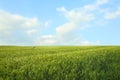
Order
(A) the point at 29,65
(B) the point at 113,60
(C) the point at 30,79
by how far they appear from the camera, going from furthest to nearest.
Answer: (B) the point at 113,60 → (A) the point at 29,65 → (C) the point at 30,79

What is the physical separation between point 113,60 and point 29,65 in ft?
29.5

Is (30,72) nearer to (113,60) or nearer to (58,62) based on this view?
(58,62)

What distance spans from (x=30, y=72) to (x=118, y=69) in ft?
28.4

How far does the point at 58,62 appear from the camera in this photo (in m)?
20.8

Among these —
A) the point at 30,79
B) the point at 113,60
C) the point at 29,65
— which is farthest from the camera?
the point at 113,60

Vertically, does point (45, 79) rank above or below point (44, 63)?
below

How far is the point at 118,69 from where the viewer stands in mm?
21469

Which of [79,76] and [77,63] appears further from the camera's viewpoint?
[77,63]

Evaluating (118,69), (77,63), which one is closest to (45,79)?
(77,63)

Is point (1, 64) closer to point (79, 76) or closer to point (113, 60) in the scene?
point (79, 76)

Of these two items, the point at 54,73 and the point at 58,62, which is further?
the point at 58,62

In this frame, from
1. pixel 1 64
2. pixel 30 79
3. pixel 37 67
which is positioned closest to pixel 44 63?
pixel 37 67

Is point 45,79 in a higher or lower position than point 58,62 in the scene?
lower

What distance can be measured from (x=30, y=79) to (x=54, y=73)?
2192 millimetres
